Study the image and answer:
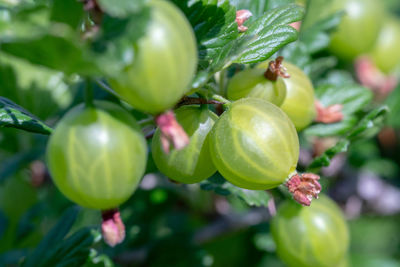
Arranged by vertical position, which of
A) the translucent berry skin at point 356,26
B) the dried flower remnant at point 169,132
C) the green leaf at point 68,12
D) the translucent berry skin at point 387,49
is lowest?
the translucent berry skin at point 387,49

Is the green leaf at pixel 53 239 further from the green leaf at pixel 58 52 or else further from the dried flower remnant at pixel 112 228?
the green leaf at pixel 58 52

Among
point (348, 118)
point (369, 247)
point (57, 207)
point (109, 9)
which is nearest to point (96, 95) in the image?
point (57, 207)

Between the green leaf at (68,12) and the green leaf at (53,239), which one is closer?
the green leaf at (68,12)

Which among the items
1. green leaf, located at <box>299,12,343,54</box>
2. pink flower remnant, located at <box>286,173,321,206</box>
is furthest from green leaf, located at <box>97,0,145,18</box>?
green leaf, located at <box>299,12,343,54</box>

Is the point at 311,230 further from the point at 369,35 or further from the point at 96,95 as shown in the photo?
the point at 369,35

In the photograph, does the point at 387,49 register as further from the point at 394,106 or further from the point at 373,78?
the point at 394,106

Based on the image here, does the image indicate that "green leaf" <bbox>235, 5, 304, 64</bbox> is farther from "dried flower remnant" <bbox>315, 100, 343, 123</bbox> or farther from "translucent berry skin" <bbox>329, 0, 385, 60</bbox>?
"translucent berry skin" <bbox>329, 0, 385, 60</bbox>

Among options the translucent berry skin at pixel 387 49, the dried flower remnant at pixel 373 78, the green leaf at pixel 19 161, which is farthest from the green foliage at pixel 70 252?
the translucent berry skin at pixel 387 49

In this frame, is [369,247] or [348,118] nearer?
[348,118]
